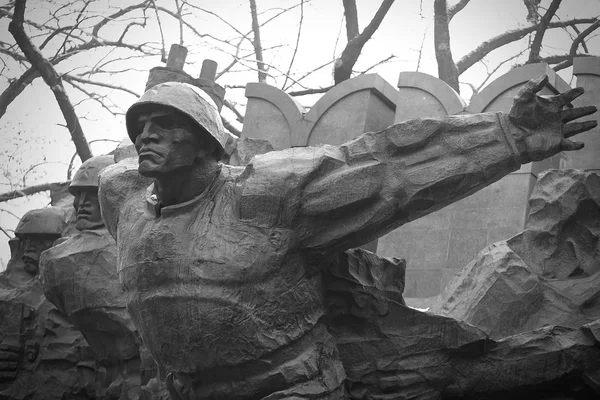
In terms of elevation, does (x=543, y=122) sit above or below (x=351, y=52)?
below

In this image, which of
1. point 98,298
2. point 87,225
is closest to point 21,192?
point 87,225

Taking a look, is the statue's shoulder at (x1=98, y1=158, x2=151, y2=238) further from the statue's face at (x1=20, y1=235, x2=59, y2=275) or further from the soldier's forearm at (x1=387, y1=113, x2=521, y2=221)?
the statue's face at (x1=20, y1=235, x2=59, y2=275)

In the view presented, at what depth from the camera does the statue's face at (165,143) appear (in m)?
6.38

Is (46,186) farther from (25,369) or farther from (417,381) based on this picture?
(417,381)

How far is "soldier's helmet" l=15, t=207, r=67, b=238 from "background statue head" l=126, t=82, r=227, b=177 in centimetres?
426

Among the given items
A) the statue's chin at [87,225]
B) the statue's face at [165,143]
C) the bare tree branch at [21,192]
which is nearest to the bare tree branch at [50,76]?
the bare tree branch at [21,192]

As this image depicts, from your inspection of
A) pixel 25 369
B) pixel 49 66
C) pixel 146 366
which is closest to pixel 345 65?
pixel 49 66

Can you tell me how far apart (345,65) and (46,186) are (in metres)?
5.18

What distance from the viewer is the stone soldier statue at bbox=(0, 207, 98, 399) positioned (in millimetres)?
9492

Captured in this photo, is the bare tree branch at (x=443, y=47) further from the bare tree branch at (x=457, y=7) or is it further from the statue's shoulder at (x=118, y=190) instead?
the statue's shoulder at (x=118, y=190)

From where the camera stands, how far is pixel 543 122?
20.5 ft

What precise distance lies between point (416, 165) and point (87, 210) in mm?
3909

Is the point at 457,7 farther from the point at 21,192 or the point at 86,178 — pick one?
the point at 86,178

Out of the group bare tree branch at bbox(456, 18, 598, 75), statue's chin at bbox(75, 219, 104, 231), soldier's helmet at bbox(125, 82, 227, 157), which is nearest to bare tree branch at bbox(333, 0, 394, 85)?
bare tree branch at bbox(456, 18, 598, 75)
